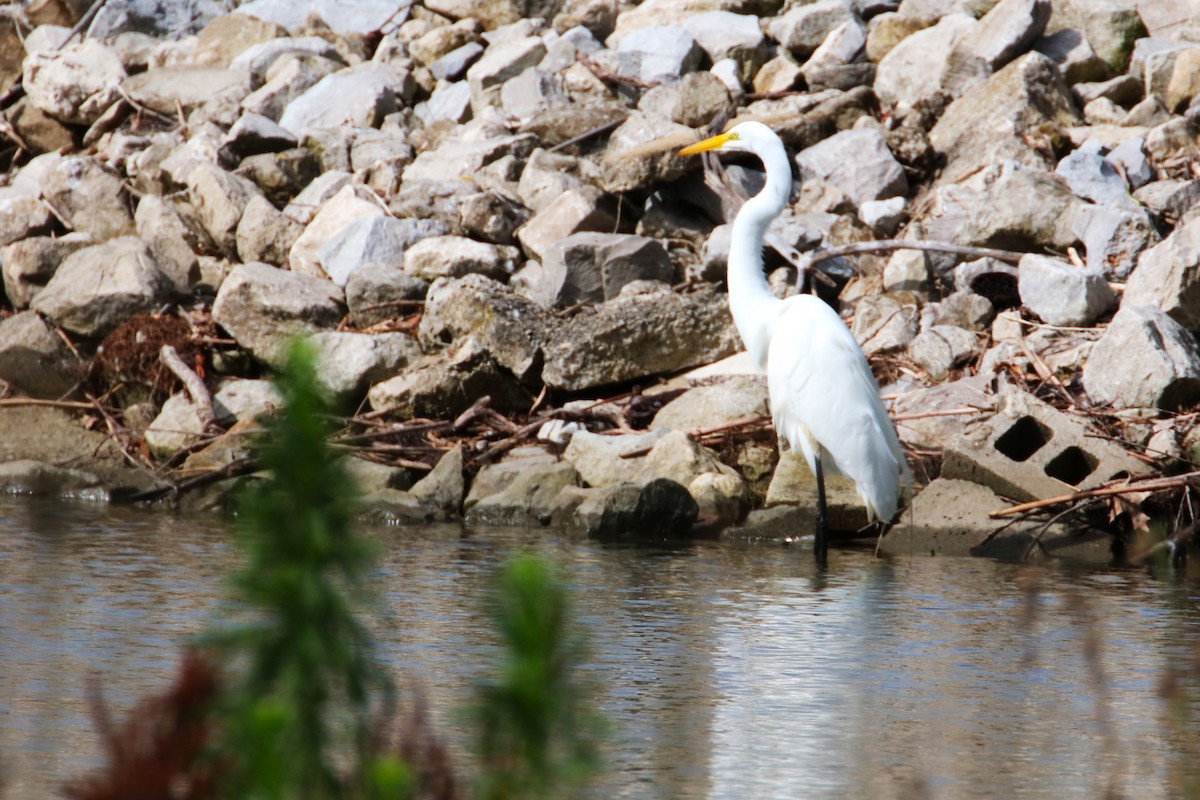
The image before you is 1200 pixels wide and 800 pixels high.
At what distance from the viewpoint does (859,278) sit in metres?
11.9

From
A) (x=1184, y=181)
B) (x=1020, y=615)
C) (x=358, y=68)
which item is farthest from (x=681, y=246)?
(x=1020, y=615)

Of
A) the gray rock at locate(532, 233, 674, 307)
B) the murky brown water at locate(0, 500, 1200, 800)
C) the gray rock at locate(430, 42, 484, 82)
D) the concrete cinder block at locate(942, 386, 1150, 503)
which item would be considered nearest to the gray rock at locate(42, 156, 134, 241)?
the gray rock at locate(430, 42, 484, 82)

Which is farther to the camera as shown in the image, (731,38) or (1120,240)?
(731,38)

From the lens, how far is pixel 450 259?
1184 centimetres

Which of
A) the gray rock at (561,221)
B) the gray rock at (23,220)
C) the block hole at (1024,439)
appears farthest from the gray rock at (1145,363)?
the gray rock at (23,220)

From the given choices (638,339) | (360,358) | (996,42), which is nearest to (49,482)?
(360,358)

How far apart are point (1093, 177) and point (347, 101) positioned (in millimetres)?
7368

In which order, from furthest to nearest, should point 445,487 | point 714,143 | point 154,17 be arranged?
point 154,17 < point 714,143 < point 445,487

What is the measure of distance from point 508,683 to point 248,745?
262 millimetres

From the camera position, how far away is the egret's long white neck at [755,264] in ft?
29.3

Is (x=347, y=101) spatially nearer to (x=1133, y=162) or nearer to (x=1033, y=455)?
(x=1133, y=162)

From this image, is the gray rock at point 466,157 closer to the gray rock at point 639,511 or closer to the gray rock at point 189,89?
the gray rock at point 189,89

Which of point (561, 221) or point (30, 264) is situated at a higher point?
point (561, 221)

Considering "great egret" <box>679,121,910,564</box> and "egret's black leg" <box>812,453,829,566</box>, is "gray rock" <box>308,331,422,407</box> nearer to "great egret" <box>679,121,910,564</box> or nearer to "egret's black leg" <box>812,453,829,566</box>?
"great egret" <box>679,121,910,564</box>
